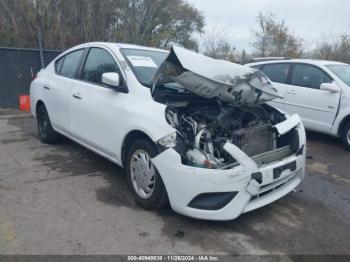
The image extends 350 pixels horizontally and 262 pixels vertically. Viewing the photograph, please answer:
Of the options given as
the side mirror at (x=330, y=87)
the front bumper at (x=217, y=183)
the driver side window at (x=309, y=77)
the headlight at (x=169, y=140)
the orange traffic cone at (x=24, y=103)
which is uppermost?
the driver side window at (x=309, y=77)

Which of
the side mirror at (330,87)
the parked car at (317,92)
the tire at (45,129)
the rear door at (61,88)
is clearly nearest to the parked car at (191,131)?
the rear door at (61,88)

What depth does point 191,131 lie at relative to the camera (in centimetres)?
322

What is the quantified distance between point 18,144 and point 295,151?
185 inches

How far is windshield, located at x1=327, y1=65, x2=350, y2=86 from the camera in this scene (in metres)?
6.02

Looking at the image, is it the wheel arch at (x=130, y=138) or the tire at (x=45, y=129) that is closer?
the wheel arch at (x=130, y=138)

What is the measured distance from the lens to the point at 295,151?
11.8 feet

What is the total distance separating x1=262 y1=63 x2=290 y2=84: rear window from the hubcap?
4482mm

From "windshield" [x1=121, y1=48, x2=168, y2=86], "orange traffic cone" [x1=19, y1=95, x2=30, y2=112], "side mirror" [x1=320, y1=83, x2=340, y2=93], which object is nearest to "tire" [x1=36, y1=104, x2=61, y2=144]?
"windshield" [x1=121, y1=48, x2=168, y2=86]

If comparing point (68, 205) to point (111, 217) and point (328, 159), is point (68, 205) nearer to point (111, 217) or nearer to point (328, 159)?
point (111, 217)

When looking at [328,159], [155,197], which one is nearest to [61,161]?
[155,197]

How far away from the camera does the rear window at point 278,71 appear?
6.89 meters

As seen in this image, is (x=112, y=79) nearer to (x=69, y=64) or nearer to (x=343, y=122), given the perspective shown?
(x=69, y=64)

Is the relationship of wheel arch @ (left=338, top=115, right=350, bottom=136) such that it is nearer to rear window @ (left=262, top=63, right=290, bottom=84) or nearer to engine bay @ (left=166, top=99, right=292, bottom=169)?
rear window @ (left=262, top=63, right=290, bottom=84)

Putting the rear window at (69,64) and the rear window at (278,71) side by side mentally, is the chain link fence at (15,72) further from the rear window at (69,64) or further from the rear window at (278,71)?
the rear window at (278,71)
